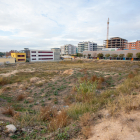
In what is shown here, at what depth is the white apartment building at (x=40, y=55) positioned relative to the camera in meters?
67.1

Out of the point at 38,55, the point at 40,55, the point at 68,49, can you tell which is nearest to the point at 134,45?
the point at 68,49

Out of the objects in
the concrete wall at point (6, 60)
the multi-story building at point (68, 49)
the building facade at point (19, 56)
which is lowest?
the concrete wall at point (6, 60)

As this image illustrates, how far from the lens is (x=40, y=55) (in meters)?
69.4

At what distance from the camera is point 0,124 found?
4.16 meters

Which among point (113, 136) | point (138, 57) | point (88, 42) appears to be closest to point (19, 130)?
point (113, 136)

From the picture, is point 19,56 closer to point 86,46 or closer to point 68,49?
point 86,46

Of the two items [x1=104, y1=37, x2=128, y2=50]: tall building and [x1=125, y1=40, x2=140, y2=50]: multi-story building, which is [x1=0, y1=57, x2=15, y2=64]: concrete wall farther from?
[x1=125, y1=40, x2=140, y2=50]: multi-story building

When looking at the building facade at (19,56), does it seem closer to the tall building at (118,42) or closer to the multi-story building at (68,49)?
the multi-story building at (68,49)

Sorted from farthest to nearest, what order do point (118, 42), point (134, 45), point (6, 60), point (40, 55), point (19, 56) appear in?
Result: point (118, 42) < point (134, 45) < point (40, 55) < point (19, 56) < point (6, 60)

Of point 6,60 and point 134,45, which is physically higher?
point 134,45

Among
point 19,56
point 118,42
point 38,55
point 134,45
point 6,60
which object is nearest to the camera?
point 6,60

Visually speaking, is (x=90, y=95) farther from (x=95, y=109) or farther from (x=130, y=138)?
(x=130, y=138)

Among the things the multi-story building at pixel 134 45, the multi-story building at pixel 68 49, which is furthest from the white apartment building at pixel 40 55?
the multi-story building at pixel 134 45

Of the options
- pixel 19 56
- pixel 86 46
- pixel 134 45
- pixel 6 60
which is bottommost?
pixel 6 60
